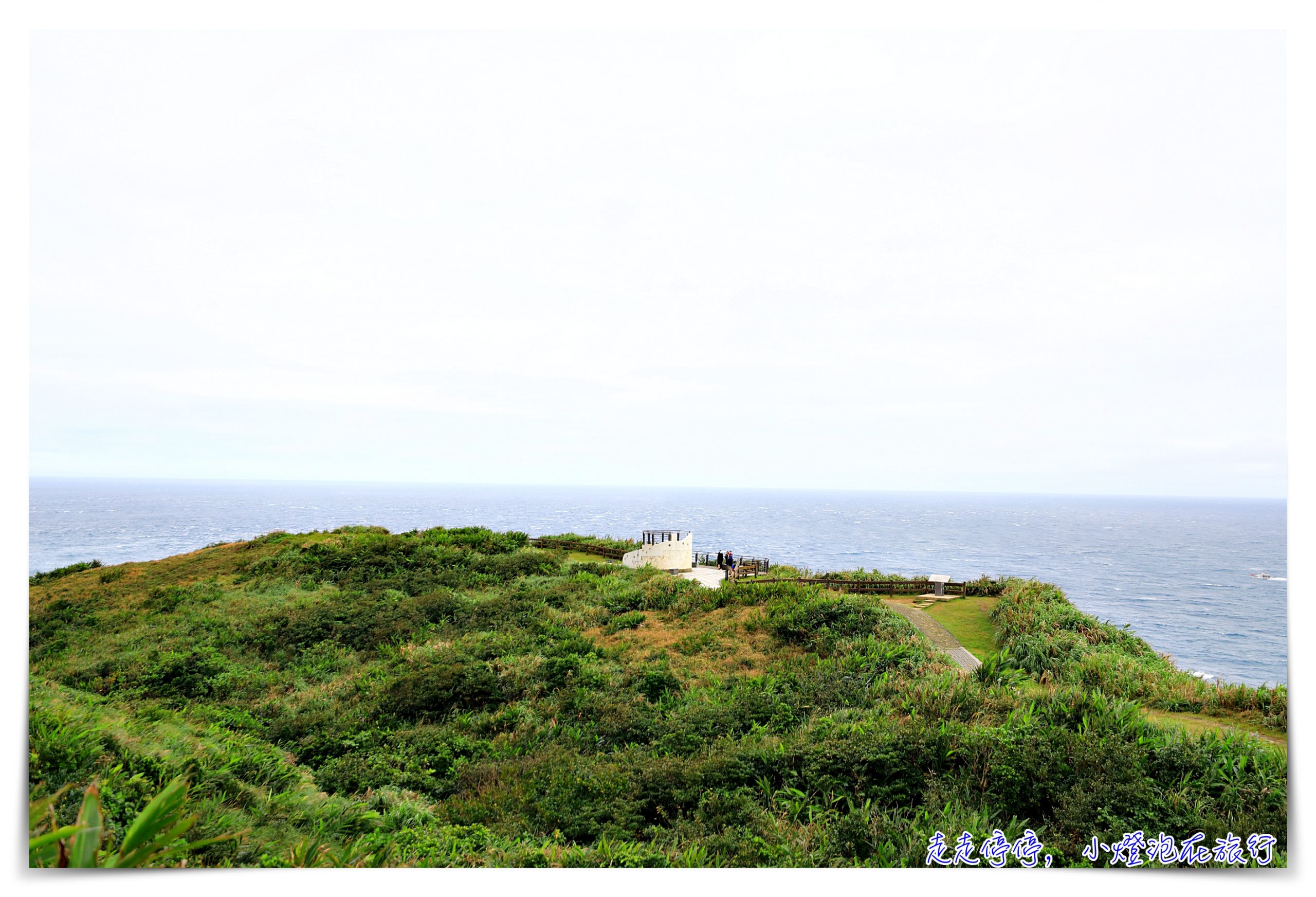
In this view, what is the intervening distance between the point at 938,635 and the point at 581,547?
16.9 meters

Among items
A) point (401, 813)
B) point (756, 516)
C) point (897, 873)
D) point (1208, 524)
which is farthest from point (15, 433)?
point (1208, 524)

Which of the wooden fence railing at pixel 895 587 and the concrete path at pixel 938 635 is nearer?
the concrete path at pixel 938 635

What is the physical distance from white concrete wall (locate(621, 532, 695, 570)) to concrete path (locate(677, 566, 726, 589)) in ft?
1.94

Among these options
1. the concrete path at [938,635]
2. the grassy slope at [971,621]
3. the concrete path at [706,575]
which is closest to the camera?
the concrete path at [938,635]

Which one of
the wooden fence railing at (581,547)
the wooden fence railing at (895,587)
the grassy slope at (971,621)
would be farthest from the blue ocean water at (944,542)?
the wooden fence railing at (581,547)

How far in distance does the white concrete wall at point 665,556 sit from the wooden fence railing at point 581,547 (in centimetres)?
78

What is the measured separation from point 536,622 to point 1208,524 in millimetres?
199353

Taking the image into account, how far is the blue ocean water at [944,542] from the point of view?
143 feet

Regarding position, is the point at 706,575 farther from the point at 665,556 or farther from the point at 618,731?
the point at 618,731

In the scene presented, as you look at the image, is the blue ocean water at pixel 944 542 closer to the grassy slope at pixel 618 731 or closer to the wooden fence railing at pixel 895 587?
the grassy slope at pixel 618 731

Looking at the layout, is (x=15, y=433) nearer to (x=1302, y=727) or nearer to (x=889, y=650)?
(x=889, y=650)

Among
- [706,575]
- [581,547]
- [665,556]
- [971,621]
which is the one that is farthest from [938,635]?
[581,547]

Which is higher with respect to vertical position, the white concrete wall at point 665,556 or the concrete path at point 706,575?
the white concrete wall at point 665,556

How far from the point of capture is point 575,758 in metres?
9.41
